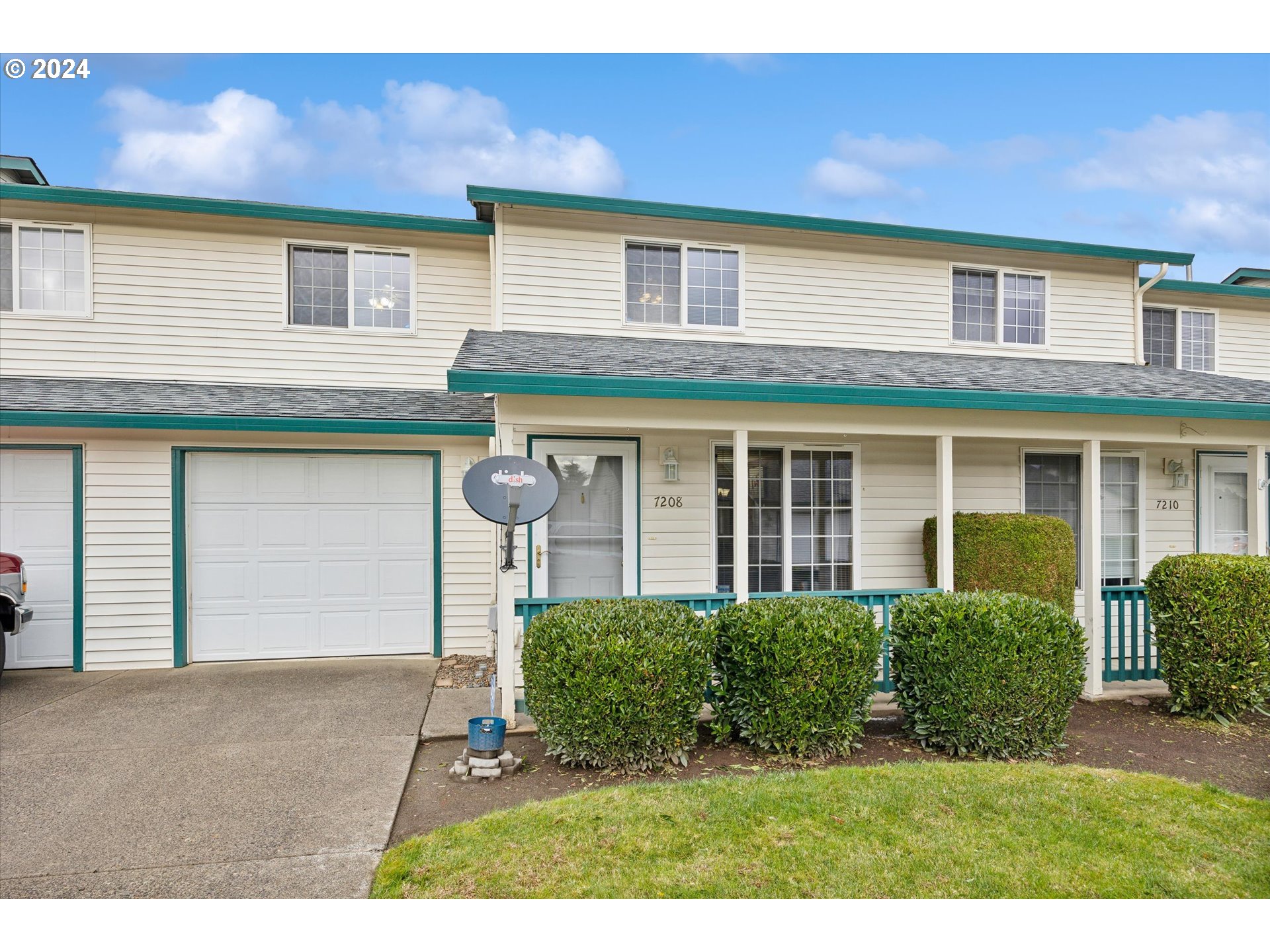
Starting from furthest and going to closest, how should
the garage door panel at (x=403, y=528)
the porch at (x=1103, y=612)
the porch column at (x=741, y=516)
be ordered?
the garage door panel at (x=403, y=528) < the porch column at (x=741, y=516) < the porch at (x=1103, y=612)

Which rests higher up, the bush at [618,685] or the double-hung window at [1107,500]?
the double-hung window at [1107,500]

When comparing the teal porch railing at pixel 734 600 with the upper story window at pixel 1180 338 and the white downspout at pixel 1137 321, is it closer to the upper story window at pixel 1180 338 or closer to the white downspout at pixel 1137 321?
the white downspout at pixel 1137 321

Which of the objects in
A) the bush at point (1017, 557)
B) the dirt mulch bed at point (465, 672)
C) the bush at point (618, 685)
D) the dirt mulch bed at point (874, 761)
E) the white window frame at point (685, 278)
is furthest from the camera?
the white window frame at point (685, 278)

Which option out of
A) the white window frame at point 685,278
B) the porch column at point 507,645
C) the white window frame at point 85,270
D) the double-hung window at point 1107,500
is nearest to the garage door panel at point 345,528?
the porch column at point 507,645

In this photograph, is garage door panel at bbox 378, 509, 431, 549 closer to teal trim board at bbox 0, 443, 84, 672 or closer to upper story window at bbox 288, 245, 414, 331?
upper story window at bbox 288, 245, 414, 331

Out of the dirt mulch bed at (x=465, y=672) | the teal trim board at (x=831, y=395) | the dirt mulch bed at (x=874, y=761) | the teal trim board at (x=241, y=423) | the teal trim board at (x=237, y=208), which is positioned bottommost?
the dirt mulch bed at (x=465, y=672)

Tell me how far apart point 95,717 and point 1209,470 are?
39.8ft

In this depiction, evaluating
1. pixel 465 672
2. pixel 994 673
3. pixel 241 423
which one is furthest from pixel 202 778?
pixel 994 673

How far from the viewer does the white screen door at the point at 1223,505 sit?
8.90 meters

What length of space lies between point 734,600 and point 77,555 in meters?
6.53

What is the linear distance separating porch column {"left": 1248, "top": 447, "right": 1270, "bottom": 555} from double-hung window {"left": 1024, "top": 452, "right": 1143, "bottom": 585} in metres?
1.71

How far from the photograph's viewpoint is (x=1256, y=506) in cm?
666

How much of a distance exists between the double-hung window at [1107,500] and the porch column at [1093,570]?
1.85 m

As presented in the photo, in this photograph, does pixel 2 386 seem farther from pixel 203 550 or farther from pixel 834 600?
pixel 834 600
